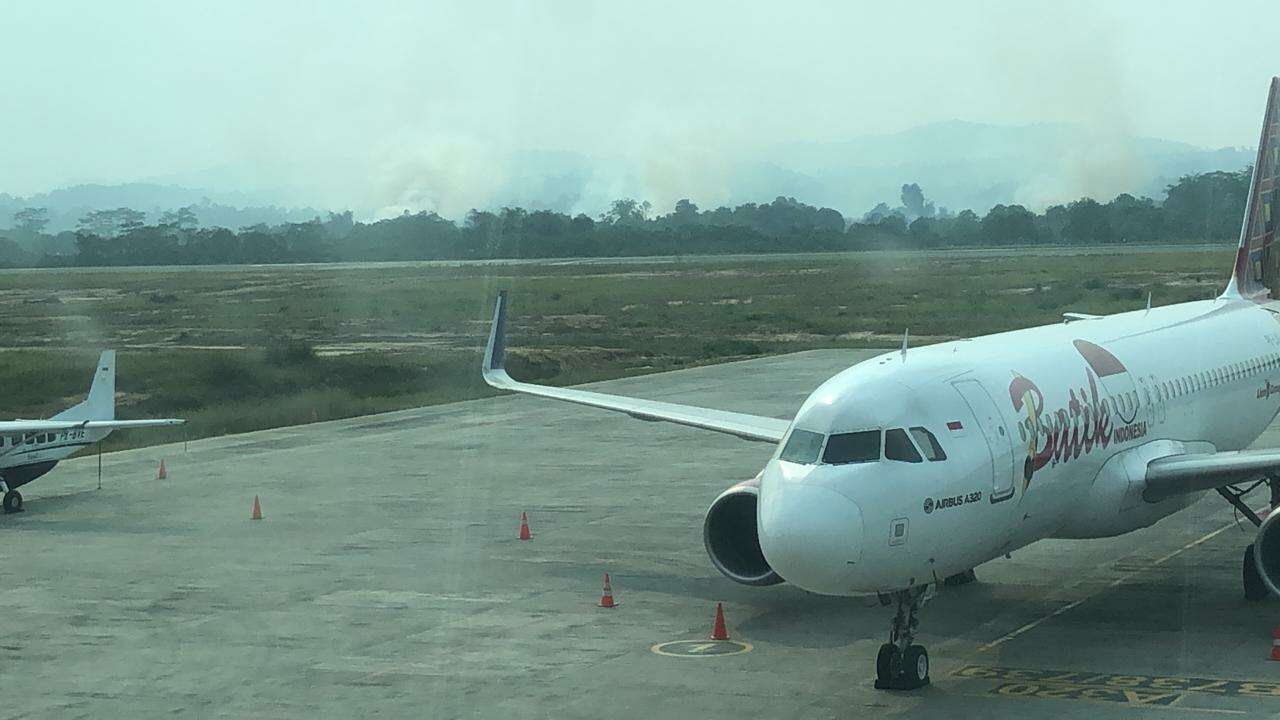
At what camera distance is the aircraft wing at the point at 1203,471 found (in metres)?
23.5

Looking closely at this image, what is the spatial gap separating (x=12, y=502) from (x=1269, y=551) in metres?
26.1

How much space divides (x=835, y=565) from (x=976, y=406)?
3648mm

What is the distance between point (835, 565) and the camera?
61.4 feet

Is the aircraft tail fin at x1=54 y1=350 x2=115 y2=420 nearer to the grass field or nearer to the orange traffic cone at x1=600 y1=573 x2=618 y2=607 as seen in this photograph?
the grass field

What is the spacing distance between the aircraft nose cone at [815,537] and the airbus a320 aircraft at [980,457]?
2 cm

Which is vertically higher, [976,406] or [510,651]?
[976,406]

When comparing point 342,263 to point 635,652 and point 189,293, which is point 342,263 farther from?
point 635,652

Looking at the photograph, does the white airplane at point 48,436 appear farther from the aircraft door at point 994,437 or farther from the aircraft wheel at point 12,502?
the aircraft door at point 994,437

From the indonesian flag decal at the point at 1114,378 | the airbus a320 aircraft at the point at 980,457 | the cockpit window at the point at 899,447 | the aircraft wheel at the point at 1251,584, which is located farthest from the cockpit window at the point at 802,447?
the aircraft wheel at the point at 1251,584

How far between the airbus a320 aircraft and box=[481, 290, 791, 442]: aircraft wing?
0.23 feet

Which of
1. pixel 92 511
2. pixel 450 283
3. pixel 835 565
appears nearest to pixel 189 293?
pixel 450 283

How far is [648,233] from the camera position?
174m

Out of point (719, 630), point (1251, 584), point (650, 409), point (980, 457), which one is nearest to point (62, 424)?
point (650, 409)

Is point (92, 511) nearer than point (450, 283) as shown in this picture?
Yes
